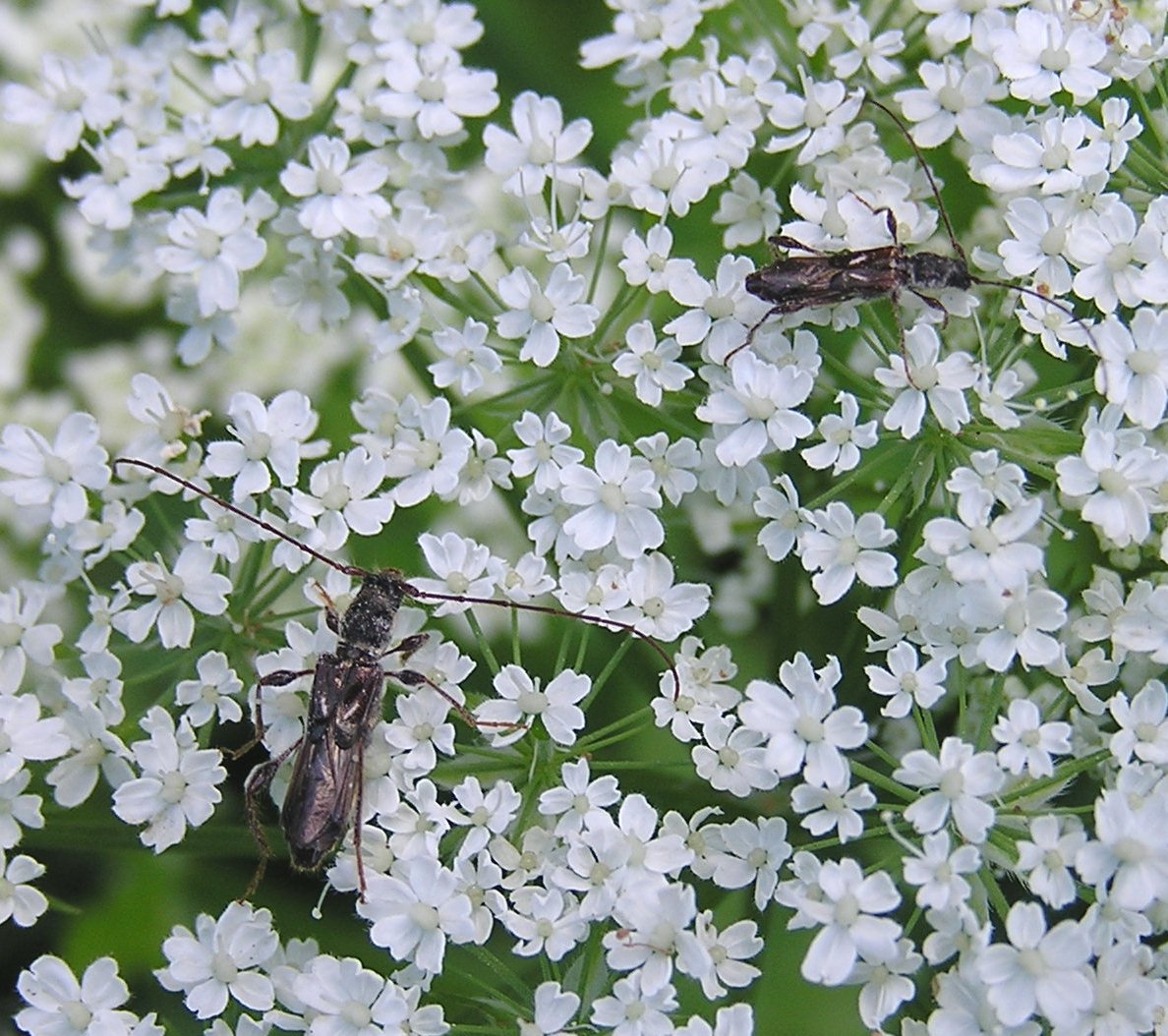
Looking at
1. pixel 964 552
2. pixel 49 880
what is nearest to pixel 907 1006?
pixel 964 552

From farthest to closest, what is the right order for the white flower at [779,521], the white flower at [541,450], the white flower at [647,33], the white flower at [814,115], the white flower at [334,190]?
the white flower at [647,33] < the white flower at [334,190] < the white flower at [814,115] < the white flower at [541,450] < the white flower at [779,521]

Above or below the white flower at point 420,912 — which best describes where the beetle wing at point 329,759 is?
above

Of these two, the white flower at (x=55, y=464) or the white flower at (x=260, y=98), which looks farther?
Result: the white flower at (x=260, y=98)

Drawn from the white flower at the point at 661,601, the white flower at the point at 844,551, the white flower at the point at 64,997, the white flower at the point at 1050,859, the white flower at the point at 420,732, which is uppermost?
the white flower at the point at 844,551

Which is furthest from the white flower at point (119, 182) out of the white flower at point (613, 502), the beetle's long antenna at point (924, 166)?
the beetle's long antenna at point (924, 166)

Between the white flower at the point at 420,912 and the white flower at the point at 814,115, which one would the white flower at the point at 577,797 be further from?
the white flower at the point at 814,115

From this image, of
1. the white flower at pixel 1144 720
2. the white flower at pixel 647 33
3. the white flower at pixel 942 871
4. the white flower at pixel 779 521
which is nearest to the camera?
the white flower at pixel 942 871

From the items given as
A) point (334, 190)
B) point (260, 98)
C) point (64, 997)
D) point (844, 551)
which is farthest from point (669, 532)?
point (64, 997)

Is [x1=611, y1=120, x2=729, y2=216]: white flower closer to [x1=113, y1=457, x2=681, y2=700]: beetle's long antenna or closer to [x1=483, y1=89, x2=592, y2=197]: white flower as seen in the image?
[x1=483, y1=89, x2=592, y2=197]: white flower
